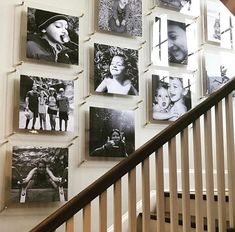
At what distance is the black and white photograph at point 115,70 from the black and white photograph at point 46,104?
0.96ft

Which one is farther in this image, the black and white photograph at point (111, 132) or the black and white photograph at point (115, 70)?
the black and white photograph at point (115, 70)

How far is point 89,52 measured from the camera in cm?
355

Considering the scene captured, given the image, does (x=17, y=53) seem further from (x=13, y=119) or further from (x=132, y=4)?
(x=132, y=4)

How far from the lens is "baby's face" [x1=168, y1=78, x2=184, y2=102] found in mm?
3904

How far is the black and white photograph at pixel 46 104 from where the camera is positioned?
318 centimetres

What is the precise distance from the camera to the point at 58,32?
342 cm

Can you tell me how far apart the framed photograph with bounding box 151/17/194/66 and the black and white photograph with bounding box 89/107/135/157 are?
2.18 ft

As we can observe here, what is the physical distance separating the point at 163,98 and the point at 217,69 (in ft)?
2.61

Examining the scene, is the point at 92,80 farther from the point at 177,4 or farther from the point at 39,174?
the point at 177,4

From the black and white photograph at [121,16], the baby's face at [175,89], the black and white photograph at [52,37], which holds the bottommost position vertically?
the baby's face at [175,89]

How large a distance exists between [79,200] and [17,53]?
160 cm

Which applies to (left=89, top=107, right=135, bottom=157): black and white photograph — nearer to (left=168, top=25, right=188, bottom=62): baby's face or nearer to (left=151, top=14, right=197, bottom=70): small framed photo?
(left=151, top=14, right=197, bottom=70): small framed photo

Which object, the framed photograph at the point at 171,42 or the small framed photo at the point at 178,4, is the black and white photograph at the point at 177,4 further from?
the framed photograph at the point at 171,42

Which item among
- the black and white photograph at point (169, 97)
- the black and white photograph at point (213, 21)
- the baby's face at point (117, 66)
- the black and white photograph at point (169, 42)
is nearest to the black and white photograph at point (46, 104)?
the baby's face at point (117, 66)
